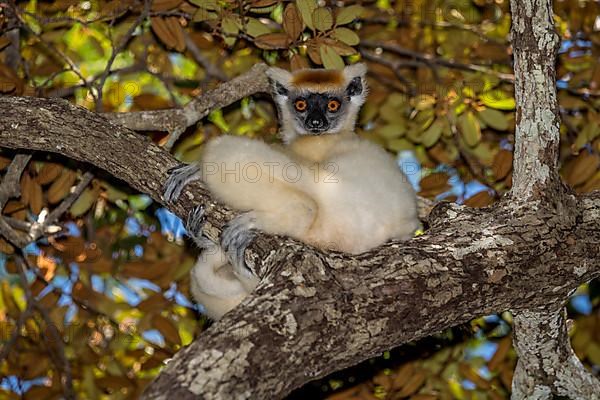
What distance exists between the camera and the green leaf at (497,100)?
4527 millimetres

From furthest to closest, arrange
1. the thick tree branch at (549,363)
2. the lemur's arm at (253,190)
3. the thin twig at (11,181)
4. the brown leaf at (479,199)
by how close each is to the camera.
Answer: the brown leaf at (479,199), the thin twig at (11,181), the thick tree branch at (549,363), the lemur's arm at (253,190)

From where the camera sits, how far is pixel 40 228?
4.01 meters

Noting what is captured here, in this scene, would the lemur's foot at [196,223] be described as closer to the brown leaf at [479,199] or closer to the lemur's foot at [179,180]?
the lemur's foot at [179,180]

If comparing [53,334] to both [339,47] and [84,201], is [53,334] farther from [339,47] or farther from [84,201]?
[339,47]

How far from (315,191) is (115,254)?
2239mm

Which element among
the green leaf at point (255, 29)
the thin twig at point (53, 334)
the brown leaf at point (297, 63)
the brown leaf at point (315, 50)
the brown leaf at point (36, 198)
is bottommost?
the thin twig at point (53, 334)

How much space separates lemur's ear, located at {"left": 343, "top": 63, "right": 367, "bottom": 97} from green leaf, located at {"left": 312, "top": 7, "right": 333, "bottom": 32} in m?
0.40

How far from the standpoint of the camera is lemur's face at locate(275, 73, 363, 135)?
4027 mm

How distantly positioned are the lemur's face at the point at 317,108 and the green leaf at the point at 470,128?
2.18 ft

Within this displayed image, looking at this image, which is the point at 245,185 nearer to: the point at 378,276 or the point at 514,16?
the point at 378,276

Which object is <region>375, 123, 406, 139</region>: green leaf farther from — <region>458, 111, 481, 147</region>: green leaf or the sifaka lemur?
the sifaka lemur

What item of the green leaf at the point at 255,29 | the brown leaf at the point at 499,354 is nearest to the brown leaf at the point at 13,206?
the green leaf at the point at 255,29

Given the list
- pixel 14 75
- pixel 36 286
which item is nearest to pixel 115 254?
pixel 36 286

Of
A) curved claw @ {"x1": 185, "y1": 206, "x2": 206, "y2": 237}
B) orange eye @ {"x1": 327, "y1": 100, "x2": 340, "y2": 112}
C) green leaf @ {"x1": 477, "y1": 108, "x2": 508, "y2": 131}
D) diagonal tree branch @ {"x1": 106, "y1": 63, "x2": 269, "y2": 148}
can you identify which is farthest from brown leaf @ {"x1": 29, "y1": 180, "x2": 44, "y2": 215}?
green leaf @ {"x1": 477, "y1": 108, "x2": 508, "y2": 131}
